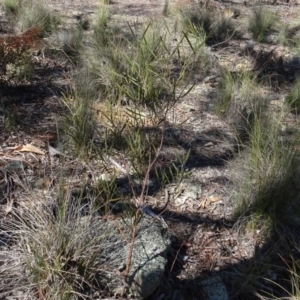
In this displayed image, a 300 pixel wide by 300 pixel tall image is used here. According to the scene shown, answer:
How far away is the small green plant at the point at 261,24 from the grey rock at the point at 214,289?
14.6 feet

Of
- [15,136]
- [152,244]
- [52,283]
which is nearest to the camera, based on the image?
[52,283]

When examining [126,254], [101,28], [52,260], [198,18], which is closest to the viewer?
[52,260]

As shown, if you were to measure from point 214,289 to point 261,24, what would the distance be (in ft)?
15.8

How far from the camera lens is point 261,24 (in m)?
6.56

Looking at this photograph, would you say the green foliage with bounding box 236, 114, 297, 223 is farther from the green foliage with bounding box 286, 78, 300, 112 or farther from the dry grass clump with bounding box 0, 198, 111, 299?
the green foliage with bounding box 286, 78, 300, 112

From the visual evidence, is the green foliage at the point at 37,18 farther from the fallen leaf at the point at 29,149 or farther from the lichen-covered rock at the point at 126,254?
the lichen-covered rock at the point at 126,254

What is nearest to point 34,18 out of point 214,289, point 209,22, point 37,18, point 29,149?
point 37,18

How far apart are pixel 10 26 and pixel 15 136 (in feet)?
9.56

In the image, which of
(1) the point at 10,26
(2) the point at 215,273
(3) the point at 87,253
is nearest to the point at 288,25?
(1) the point at 10,26

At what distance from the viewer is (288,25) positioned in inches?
271

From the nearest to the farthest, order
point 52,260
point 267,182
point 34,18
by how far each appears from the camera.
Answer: point 52,260, point 267,182, point 34,18

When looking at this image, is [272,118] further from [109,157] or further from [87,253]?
[87,253]

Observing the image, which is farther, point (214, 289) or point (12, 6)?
point (12, 6)

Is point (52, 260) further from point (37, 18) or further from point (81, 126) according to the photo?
point (37, 18)
